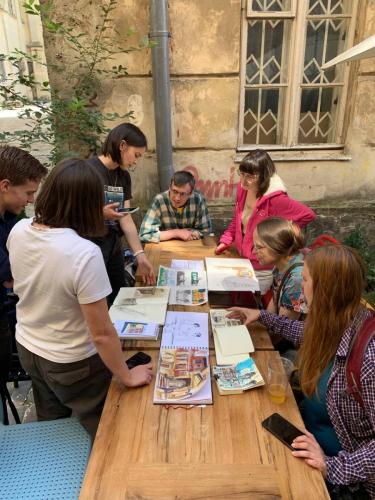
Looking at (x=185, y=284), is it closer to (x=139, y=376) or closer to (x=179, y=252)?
(x=179, y=252)

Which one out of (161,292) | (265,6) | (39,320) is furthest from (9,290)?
(265,6)

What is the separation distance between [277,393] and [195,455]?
0.38m

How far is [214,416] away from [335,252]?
2.31 ft

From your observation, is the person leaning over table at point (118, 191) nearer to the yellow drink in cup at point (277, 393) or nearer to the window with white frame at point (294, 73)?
the yellow drink in cup at point (277, 393)

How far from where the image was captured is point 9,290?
1944 millimetres

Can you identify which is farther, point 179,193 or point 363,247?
point 363,247

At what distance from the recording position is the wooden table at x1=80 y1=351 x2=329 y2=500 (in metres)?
1.06

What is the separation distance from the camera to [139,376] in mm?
1447

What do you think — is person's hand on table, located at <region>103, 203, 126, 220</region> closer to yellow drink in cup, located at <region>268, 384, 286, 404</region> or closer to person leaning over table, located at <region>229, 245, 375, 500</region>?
person leaning over table, located at <region>229, 245, 375, 500</region>

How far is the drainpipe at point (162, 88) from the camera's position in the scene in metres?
3.34

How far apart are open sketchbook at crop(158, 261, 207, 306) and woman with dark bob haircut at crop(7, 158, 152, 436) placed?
1.95 ft

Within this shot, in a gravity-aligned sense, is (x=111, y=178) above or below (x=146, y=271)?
above

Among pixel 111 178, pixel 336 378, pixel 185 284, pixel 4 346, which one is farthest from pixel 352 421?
pixel 111 178

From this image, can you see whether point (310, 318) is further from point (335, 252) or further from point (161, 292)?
point (161, 292)
